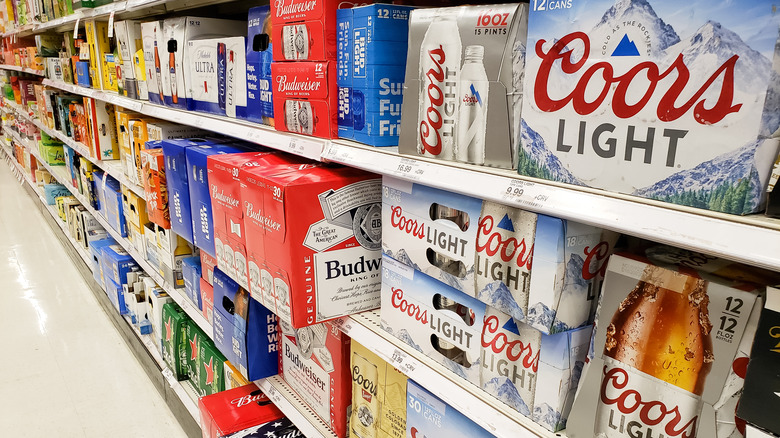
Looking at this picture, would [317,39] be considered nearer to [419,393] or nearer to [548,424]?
[419,393]

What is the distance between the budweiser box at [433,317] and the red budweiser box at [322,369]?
21 centimetres

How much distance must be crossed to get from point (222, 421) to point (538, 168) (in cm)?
129

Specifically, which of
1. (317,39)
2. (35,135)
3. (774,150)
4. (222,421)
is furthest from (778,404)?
(35,135)

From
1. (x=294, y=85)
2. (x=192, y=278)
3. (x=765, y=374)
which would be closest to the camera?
(x=765, y=374)

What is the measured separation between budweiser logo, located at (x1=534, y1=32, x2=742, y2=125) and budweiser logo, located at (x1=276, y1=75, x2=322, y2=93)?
0.61 meters

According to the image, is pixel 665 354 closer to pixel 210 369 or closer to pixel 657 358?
pixel 657 358

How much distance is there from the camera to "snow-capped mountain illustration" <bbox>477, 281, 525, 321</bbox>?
0.82m

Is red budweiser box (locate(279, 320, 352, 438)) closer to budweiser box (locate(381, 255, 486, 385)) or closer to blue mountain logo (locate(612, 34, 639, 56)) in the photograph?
budweiser box (locate(381, 255, 486, 385))

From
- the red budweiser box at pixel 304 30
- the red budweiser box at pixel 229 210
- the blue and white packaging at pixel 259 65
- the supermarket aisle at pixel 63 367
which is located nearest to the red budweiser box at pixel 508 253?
the red budweiser box at pixel 304 30

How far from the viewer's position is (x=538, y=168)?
746 mm

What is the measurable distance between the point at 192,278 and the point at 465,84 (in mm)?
1471

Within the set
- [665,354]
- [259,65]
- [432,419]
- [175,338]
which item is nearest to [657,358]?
[665,354]

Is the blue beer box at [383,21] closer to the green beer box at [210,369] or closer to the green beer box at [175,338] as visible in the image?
the green beer box at [210,369]

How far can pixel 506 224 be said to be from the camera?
2.71 ft
